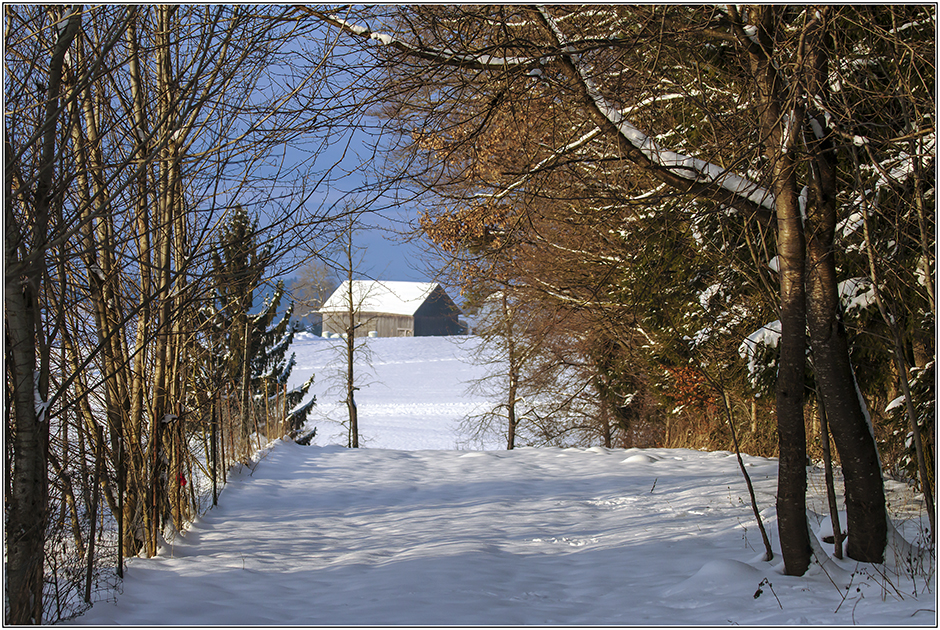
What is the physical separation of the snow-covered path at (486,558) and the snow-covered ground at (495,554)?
0.02 meters

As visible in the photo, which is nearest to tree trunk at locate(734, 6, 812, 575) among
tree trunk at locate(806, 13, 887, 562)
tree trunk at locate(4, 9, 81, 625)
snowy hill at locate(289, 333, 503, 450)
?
tree trunk at locate(806, 13, 887, 562)

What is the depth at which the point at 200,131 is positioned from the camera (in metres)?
3.90

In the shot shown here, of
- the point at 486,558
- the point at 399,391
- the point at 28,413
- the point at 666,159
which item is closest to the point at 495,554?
the point at 486,558

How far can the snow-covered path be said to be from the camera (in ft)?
11.6

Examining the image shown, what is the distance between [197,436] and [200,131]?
3.66 metres

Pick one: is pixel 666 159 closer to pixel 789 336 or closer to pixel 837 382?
pixel 789 336

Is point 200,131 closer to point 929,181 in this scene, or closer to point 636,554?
point 636,554

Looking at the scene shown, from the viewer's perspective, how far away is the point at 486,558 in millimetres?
4691

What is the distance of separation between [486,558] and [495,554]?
0.15 metres

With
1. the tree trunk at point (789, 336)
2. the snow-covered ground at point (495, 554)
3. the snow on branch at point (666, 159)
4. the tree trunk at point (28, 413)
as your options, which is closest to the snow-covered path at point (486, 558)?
the snow-covered ground at point (495, 554)

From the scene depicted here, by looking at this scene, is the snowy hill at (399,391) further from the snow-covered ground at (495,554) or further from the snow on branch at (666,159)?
the snow on branch at (666,159)

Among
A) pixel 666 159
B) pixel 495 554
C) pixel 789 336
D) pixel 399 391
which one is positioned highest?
pixel 666 159

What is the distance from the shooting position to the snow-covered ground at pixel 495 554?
11.6 feet

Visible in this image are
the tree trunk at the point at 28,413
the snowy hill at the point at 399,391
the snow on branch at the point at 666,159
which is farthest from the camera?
the snowy hill at the point at 399,391
